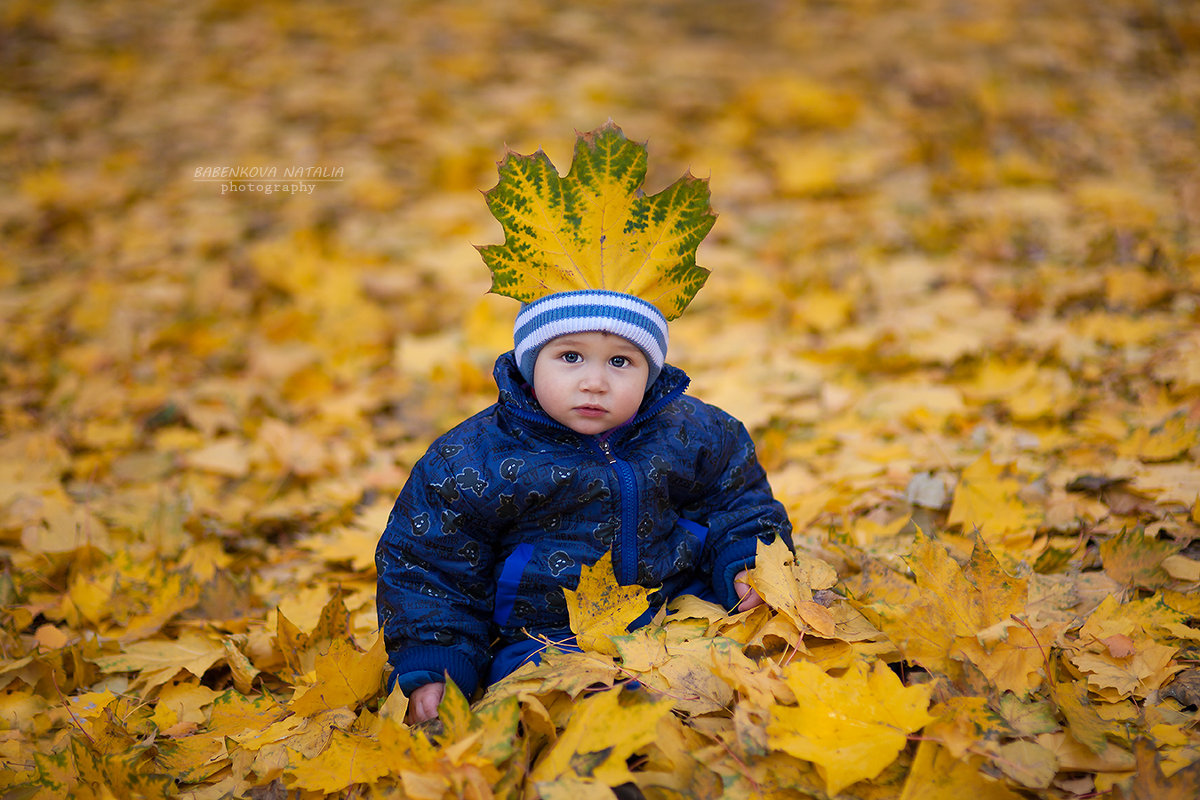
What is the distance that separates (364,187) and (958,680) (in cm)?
477

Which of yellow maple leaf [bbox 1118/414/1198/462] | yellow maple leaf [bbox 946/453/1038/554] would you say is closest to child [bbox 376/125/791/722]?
yellow maple leaf [bbox 946/453/1038/554]

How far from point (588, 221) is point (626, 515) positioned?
603mm

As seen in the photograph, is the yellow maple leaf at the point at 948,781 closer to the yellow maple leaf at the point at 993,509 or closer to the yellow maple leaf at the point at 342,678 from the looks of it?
the yellow maple leaf at the point at 993,509

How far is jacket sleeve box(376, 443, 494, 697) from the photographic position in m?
1.65

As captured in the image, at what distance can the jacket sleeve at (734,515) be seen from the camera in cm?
184

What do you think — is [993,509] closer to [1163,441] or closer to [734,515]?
[1163,441]

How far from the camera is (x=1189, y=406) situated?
8.25ft

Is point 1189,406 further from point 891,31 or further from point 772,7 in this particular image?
point 772,7

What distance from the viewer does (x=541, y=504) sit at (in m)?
1.72

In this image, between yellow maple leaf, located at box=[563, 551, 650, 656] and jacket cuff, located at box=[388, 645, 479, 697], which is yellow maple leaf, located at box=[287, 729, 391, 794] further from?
yellow maple leaf, located at box=[563, 551, 650, 656]

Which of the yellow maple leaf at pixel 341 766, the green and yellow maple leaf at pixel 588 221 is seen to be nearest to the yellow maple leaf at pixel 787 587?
the green and yellow maple leaf at pixel 588 221

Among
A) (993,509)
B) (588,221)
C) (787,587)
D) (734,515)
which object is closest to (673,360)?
(993,509)

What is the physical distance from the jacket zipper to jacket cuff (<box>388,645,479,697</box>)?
0.35 metres

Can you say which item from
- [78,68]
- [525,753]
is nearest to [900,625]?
[525,753]
